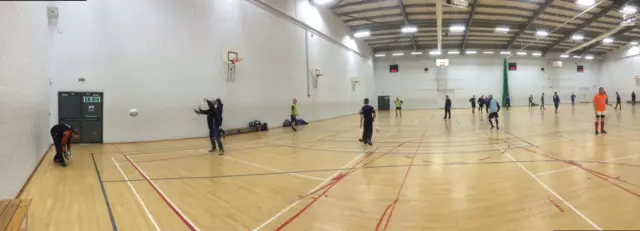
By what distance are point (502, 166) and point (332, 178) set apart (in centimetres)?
354

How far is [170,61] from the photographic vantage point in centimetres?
1206

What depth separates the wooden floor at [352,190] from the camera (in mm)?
3465

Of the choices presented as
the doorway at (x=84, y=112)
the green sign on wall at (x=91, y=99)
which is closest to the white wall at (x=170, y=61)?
the doorway at (x=84, y=112)

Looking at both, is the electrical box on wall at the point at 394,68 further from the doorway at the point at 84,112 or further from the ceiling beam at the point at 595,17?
the doorway at the point at 84,112

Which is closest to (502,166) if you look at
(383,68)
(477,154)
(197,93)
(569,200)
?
(477,154)

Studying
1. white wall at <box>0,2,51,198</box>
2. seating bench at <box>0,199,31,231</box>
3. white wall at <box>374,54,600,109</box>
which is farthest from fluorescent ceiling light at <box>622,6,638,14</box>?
seating bench at <box>0,199,31,231</box>

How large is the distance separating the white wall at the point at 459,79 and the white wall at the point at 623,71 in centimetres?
751

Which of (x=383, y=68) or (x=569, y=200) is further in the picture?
(x=383, y=68)

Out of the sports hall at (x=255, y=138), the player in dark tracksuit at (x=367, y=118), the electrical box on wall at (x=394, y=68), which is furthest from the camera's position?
the electrical box on wall at (x=394, y=68)

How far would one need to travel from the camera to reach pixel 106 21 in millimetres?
10641

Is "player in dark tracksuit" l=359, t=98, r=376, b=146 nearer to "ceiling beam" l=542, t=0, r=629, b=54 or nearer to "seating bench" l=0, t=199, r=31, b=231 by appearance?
"seating bench" l=0, t=199, r=31, b=231

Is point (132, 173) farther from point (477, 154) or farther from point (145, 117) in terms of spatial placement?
point (477, 154)

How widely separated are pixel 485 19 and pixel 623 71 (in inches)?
1072

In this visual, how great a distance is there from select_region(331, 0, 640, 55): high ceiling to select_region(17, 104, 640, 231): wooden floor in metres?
15.9
